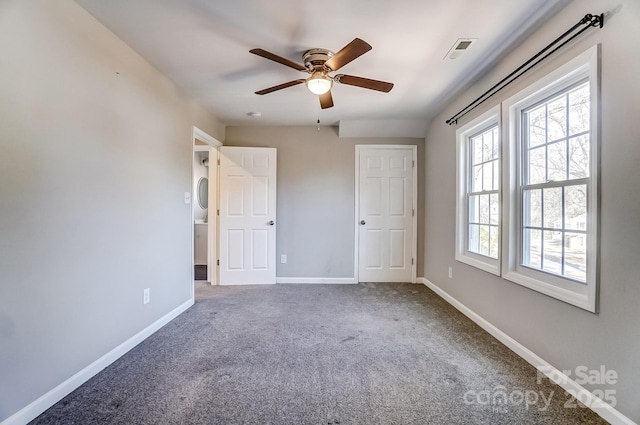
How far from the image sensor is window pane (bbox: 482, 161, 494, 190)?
277 cm

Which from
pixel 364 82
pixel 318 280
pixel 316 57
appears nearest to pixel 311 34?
pixel 316 57

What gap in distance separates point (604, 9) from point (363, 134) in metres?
2.87

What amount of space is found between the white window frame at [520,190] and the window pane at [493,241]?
300 mm

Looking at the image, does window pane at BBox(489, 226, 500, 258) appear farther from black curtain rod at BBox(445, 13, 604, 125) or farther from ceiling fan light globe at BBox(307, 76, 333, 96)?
ceiling fan light globe at BBox(307, 76, 333, 96)

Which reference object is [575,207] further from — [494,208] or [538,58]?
[538,58]

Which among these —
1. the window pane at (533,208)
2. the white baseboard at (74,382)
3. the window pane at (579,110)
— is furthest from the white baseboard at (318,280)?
the window pane at (579,110)

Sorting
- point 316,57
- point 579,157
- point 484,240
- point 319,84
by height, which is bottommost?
point 484,240

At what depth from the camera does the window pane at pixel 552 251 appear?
1.92 meters

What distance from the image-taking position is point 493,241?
8.98 feet

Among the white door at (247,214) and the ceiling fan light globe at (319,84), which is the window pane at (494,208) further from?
the white door at (247,214)

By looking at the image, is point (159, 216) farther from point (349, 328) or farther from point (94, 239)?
point (349, 328)

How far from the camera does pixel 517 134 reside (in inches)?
90.6

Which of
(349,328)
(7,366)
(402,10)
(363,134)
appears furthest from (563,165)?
(7,366)

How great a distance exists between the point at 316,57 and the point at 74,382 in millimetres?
2765
